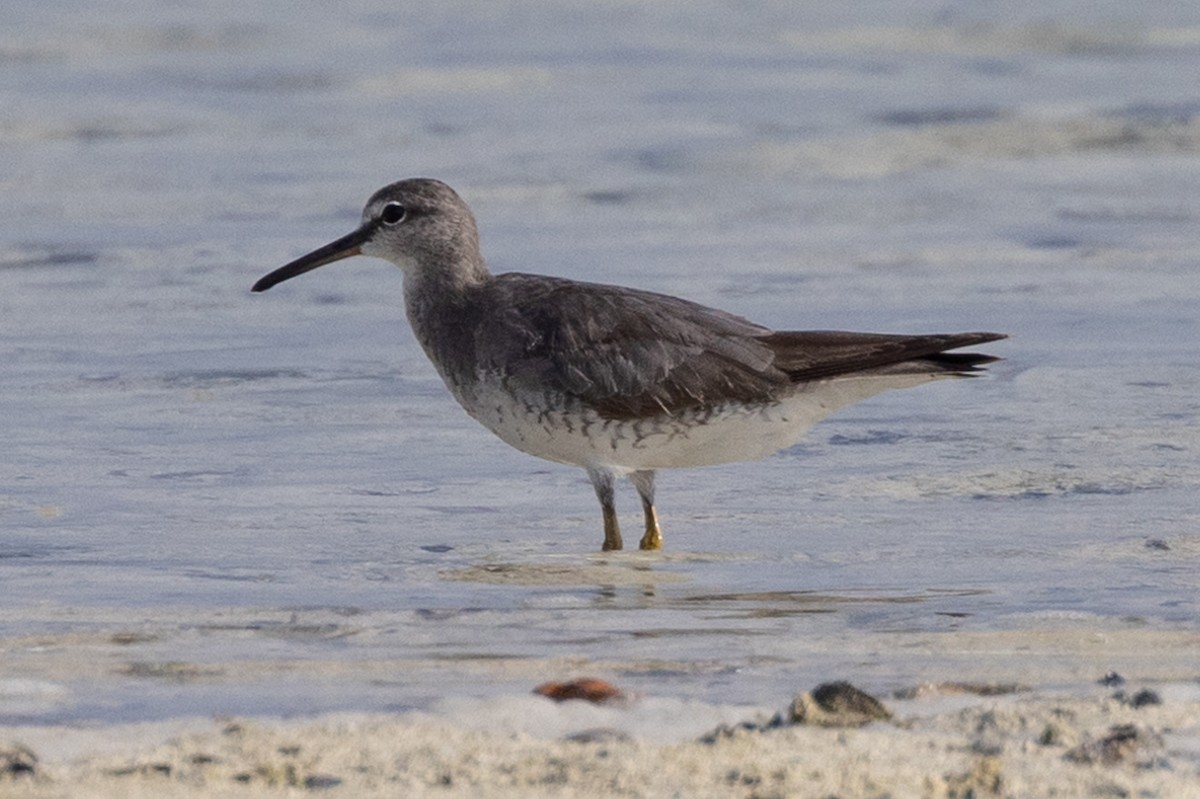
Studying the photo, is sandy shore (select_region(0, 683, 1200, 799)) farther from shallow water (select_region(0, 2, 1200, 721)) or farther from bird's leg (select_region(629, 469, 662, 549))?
bird's leg (select_region(629, 469, 662, 549))

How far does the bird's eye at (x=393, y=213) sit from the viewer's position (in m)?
8.53

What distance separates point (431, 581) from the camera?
6.98 meters

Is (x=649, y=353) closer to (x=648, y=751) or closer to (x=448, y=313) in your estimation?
(x=448, y=313)

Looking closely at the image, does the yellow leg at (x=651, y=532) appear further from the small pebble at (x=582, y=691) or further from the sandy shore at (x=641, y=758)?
the sandy shore at (x=641, y=758)

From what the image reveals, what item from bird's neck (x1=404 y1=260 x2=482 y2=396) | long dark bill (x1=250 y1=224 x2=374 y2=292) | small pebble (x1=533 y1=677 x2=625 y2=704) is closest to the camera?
small pebble (x1=533 y1=677 x2=625 y2=704)

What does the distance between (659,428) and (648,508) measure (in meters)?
0.31

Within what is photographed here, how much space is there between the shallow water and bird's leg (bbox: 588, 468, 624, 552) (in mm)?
200

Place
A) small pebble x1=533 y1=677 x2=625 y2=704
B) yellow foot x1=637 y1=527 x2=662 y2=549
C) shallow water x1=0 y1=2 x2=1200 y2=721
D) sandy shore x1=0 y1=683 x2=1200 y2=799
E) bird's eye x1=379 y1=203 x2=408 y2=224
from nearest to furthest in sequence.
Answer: sandy shore x1=0 y1=683 x2=1200 y2=799 < small pebble x1=533 y1=677 x2=625 y2=704 < shallow water x1=0 y1=2 x2=1200 y2=721 < yellow foot x1=637 y1=527 x2=662 y2=549 < bird's eye x1=379 y1=203 x2=408 y2=224

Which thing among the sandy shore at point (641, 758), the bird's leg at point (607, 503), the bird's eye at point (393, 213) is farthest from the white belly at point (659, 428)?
the sandy shore at point (641, 758)

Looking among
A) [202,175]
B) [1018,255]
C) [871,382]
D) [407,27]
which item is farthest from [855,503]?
[407,27]

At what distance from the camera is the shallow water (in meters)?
6.26

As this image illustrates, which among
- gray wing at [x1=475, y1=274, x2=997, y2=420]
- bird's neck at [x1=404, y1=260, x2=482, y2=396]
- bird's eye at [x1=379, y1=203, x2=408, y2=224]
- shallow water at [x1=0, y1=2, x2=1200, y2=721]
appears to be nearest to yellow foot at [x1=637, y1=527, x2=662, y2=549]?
shallow water at [x1=0, y1=2, x2=1200, y2=721]

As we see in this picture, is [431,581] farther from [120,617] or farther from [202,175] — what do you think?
[202,175]

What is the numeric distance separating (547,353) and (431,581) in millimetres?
1076
